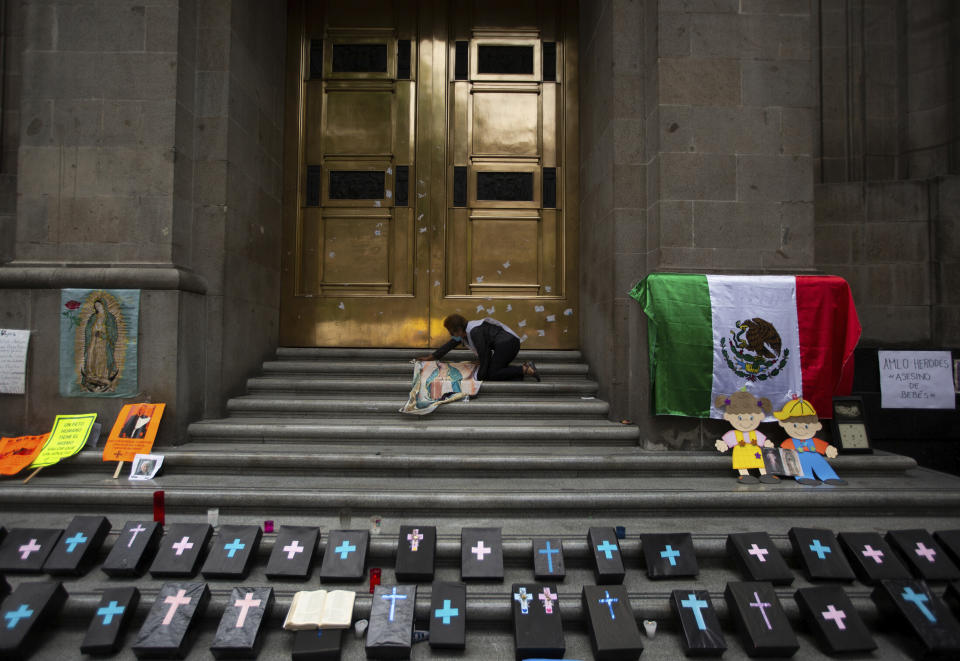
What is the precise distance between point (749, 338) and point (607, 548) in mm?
2507

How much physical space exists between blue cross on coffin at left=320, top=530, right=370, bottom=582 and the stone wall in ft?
7.52

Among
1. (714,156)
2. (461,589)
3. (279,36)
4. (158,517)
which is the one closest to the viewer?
(461,589)

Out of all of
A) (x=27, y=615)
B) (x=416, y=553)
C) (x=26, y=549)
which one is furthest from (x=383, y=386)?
(x=27, y=615)

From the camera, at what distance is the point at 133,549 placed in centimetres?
303

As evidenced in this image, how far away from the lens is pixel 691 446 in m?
4.63

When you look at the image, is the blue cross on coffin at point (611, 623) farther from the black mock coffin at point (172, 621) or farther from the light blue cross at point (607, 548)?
the black mock coffin at point (172, 621)

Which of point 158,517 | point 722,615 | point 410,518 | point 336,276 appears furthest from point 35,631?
point 336,276

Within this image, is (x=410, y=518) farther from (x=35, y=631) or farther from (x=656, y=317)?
(x=656, y=317)

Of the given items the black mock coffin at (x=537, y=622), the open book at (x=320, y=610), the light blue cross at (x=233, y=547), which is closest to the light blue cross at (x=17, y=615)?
the light blue cross at (x=233, y=547)

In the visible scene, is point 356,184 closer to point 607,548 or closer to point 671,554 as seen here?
point 607,548

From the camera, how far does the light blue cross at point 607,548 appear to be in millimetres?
3023

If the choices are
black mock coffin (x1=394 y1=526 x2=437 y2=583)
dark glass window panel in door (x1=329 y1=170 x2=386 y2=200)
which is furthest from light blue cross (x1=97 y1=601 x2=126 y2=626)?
dark glass window panel in door (x1=329 y1=170 x2=386 y2=200)

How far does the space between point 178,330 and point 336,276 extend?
7.13 ft

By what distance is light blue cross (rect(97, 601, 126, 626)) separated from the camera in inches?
102
